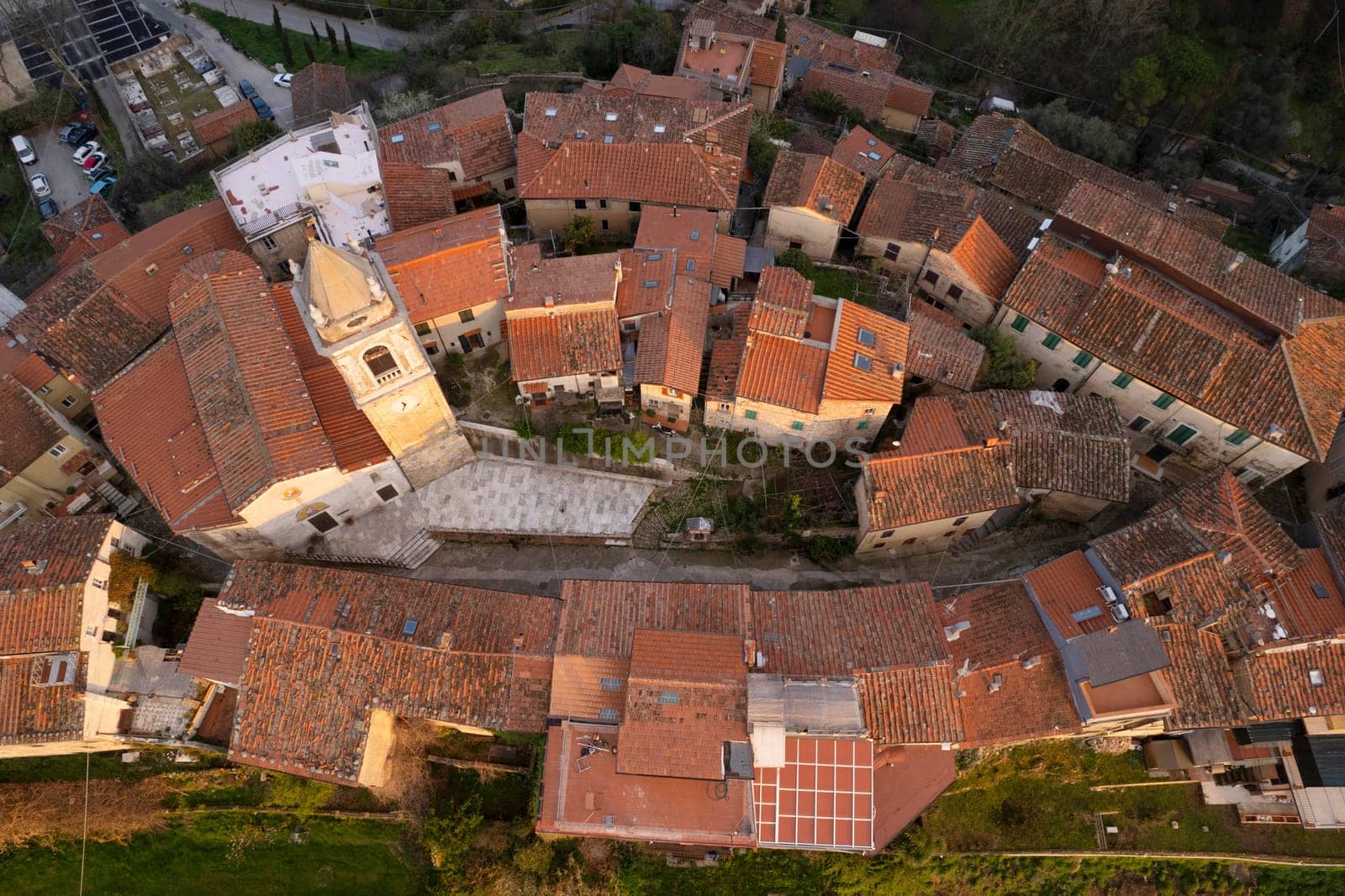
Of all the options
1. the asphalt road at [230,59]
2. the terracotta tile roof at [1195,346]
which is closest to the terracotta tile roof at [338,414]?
the terracotta tile roof at [1195,346]

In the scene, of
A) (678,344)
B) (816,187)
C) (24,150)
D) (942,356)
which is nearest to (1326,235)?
(942,356)

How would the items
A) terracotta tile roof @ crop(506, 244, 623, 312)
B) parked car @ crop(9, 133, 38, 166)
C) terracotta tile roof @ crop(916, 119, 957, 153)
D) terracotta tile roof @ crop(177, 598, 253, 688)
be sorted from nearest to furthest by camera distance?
terracotta tile roof @ crop(177, 598, 253, 688) < terracotta tile roof @ crop(506, 244, 623, 312) < terracotta tile roof @ crop(916, 119, 957, 153) < parked car @ crop(9, 133, 38, 166)

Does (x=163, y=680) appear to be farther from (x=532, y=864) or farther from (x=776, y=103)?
(x=776, y=103)

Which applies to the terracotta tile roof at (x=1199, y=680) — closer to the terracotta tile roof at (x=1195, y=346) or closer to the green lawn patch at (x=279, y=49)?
the terracotta tile roof at (x=1195, y=346)

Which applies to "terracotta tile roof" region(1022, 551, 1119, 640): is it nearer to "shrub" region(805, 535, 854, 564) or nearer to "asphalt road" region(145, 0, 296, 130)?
"shrub" region(805, 535, 854, 564)

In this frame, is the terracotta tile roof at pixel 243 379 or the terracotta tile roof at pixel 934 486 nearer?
the terracotta tile roof at pixel 243 379

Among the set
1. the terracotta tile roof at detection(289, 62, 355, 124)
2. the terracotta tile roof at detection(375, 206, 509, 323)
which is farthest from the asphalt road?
the terracotta tile roof at detection(375, 206, 509, 323)

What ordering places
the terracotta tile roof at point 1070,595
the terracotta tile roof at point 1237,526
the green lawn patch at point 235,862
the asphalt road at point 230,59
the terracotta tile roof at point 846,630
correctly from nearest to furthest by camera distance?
the terracotta tile roof at point 846,630 → the terracotta tile roof at point 1070,595 → the terracotta tile roof at point 1237,526 → the green lawn patch at point 235,862 → the asphalt road at point 230,59

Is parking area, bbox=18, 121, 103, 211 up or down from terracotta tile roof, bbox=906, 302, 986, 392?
up
